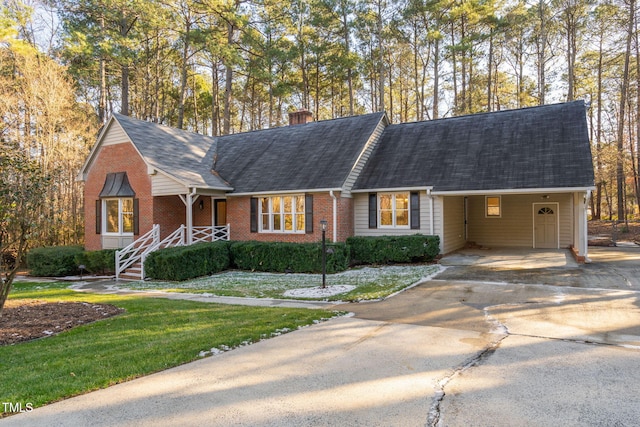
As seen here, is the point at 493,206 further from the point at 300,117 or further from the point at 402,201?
the point at 300,117

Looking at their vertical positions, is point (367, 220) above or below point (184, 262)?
above

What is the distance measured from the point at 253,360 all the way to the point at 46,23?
28.1m

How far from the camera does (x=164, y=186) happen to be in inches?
616

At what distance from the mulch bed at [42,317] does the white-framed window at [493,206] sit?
53.9 ft

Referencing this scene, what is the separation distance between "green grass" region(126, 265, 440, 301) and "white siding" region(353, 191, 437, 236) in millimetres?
1830

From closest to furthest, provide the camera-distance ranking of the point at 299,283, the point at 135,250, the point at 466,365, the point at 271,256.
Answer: the point at 466,365, the point at 299,283, the point at 271,256, the point at 135,250

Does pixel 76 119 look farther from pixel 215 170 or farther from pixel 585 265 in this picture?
pixel 585 265

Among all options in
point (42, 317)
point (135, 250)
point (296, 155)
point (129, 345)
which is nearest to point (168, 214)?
point (135, 250)

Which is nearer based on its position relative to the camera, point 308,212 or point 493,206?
point 308,212

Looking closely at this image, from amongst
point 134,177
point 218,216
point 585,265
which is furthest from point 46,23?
point 585,265

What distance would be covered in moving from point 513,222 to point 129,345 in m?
17.5

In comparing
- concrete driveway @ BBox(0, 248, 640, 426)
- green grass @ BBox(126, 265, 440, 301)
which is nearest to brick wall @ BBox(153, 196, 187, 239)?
green grass @ BBox(126, 265, 440, 301)

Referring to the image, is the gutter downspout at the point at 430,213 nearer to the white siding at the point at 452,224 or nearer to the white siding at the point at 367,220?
the white siding at the point at 367,220

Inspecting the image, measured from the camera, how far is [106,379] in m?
4.33
